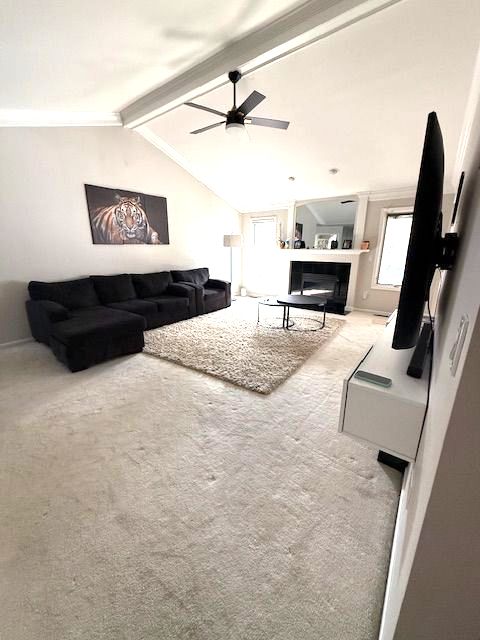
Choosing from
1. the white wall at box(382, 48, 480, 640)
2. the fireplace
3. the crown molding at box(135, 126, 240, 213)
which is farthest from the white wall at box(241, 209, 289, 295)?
the white wall at box(382, 48, 480, 640)

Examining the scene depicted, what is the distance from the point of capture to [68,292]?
3432 mm

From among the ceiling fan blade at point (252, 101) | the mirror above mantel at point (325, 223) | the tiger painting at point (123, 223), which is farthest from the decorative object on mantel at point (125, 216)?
the mirror above mantel at point (325, 223)

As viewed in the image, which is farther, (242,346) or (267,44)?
(242,346)

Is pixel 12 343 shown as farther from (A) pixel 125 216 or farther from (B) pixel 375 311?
(B) pixel 375 311

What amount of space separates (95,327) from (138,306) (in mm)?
1088

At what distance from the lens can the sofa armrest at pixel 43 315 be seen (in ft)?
9.33

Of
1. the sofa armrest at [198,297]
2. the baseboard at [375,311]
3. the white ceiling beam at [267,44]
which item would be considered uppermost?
the white ceiling beam at [267,44]

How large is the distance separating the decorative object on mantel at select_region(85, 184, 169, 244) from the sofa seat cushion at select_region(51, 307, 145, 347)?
1.47 metres

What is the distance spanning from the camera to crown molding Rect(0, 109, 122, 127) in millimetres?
2936

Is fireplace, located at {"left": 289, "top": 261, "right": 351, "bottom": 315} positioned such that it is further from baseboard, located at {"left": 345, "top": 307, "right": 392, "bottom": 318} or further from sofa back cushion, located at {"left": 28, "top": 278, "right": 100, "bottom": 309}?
sofa back cushion, located at {"left": 28, "top": 278, "right": 100, "bottom": 309}

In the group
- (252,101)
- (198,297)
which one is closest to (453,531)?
(252,101)

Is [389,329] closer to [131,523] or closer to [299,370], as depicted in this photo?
[299,370]

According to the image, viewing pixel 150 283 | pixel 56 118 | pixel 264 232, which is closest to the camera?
pixel 56 118

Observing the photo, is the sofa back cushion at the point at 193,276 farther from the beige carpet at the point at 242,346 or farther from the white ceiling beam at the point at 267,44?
the white ceiling beam at the point at 267,44
